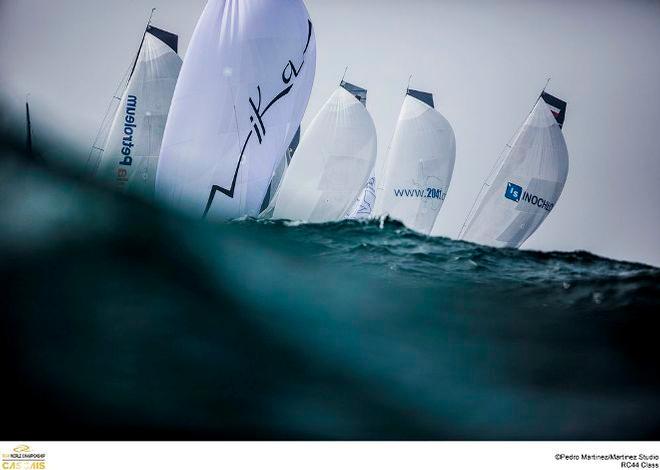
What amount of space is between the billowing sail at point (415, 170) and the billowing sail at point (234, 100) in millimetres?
2529

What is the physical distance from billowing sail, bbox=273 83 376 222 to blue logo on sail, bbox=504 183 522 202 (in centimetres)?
119

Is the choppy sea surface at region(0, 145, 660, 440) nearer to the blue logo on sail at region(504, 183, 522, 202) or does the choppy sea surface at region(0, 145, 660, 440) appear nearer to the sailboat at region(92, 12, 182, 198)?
Result: the sailboat at region(92, 12, 182, 198)

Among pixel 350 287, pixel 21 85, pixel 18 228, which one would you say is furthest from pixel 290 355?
pixel 21 85

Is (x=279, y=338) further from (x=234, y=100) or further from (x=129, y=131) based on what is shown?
(x=129, y=131)

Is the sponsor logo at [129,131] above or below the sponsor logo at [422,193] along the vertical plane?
above

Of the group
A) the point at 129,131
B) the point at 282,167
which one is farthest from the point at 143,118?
the point at 282,167

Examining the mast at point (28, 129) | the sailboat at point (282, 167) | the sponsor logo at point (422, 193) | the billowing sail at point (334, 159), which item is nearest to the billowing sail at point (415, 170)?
the sponsor logo at point (422, 193)

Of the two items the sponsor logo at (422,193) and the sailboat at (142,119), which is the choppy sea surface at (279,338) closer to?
the sailboat at (142,119)

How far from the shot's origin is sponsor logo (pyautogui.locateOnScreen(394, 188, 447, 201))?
19.8ft

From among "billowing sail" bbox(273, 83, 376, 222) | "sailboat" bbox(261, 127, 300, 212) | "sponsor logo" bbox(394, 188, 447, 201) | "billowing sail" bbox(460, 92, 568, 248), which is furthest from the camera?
"sponsor logo" bbox(394, 188, 447, 201)

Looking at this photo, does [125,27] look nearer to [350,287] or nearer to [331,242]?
[331,242]

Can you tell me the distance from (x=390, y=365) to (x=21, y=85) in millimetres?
1652
